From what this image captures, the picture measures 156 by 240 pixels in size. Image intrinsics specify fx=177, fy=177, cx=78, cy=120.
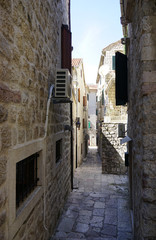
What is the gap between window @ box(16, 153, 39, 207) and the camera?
2.52 m

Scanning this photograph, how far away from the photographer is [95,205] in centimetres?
577

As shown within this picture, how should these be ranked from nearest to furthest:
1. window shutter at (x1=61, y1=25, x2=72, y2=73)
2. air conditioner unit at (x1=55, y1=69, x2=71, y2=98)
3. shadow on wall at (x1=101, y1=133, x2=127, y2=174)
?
air conditioner unit at (x1=55, y1=69, x2=71, y2=98) → window shutter at (x1=61, y1=25, x2=72, y2=73) → shadow on wall at (x1=101, y1=133, x2=127, y2=174)

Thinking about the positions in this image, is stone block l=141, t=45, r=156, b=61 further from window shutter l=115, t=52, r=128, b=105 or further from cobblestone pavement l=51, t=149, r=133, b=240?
cobblestone pavement l=51, t=149, r=133, b=240

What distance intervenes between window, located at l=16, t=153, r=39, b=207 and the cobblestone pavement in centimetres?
191

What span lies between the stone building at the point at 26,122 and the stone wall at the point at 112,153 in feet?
19.8

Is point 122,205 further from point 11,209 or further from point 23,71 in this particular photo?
point 23,71

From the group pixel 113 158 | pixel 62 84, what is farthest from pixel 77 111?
pixel 62 84

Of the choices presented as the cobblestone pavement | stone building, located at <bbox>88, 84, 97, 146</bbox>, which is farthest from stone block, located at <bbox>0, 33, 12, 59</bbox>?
stone building, located at <bbox>88, 84, 97, 146</bbox>

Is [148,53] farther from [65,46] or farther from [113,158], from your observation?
[113,158]

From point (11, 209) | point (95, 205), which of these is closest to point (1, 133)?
point (11, 209)

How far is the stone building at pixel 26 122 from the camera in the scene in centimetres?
194

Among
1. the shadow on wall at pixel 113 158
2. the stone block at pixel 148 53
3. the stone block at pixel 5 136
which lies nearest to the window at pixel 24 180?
the stone block at pixel 5 136

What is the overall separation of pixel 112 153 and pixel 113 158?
280 mm

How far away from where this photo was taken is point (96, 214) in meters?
5.17
